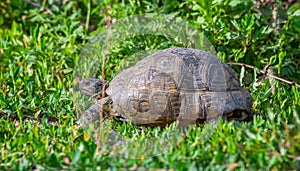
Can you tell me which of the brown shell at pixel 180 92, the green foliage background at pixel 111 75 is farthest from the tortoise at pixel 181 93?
the green foliage background at pixel 111 75

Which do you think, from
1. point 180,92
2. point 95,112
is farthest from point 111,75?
point 180,92

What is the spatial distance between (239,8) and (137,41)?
1175 mm

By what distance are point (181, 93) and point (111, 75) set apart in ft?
4.98

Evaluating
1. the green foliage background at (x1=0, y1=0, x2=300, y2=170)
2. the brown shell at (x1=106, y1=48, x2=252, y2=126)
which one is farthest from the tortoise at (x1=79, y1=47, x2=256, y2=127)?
the green foliage background at (x1=0, y1=0, x2=300, y2=170)

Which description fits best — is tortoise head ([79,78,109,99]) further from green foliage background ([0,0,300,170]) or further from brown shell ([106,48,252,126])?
brown shell ([106,48,252,126])

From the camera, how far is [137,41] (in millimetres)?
6699

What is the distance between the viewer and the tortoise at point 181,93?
15.7 ft

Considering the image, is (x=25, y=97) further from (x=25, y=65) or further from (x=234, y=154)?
(x=234, y=154)

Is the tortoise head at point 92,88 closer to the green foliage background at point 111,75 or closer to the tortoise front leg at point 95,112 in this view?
the tortoise front leg at point 95,112

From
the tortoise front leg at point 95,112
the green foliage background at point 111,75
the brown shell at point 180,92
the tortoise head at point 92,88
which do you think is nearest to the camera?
the green foliage background at point 111,75

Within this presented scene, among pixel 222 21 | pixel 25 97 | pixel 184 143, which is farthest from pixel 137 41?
pixel 184 143

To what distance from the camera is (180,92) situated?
15.9ft

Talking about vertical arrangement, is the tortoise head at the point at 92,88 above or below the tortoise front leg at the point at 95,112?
above

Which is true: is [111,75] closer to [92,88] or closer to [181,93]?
[92,88]
